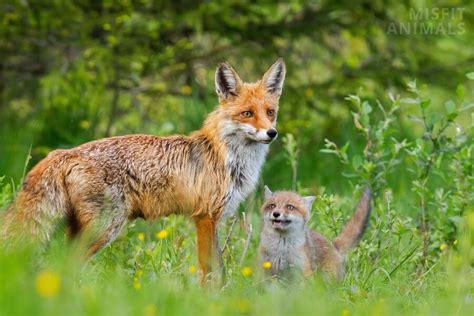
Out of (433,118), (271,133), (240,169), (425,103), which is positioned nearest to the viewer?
(271,133)

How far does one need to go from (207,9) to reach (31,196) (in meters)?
4.47

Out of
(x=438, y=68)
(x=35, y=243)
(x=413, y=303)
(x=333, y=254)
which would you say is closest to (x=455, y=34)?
(x=438, y=68)

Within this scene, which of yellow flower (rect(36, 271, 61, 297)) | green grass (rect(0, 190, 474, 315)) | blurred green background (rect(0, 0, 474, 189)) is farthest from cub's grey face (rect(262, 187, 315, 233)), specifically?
blurred green background (rect(0, 0, 474, 189))

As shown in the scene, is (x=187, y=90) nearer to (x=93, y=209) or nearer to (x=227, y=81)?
(x=227, y=81)

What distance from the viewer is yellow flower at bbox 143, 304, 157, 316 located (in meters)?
4.19

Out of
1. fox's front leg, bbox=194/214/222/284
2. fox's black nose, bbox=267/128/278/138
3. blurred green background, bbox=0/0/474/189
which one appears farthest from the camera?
blurred green background, bbox=0/0/474/189

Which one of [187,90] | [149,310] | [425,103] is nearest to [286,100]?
[187,90]

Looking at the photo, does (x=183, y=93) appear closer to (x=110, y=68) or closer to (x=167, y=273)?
(x=110, y=68)

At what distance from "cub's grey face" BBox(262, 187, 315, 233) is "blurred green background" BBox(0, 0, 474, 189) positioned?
3.56 meters

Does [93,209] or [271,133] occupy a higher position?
[271,133]

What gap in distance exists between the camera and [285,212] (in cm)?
673

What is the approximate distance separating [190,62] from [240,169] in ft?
16.3

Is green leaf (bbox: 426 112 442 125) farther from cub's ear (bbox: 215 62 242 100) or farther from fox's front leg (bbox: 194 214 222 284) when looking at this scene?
fox's front leg (bbox: 194 214 222 284)

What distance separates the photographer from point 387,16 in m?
11.2
